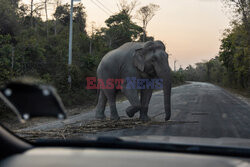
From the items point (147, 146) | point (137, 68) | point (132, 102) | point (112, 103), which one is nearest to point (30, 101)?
point (147, 146)

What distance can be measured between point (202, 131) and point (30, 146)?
4953 millimetres

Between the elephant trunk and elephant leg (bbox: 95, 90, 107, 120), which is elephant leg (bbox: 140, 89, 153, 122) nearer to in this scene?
the elephant trunk

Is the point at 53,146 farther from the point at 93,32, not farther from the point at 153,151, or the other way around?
the point at 93,32

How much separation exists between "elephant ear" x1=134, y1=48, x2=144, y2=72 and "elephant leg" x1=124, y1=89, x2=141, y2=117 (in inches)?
25.4

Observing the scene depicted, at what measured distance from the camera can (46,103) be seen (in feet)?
4.48

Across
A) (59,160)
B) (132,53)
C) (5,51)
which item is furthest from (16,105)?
(5,51)

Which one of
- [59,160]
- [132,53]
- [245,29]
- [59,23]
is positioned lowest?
[59,160]

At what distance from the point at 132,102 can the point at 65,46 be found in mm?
16621

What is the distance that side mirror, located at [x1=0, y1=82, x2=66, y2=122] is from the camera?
4.43 ft

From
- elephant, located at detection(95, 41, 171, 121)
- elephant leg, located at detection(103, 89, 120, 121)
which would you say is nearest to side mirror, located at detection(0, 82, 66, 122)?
elephant, located at detection(95, 41, 171, 121)

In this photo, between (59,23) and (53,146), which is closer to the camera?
(53,146)

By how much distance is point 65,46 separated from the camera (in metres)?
22.3

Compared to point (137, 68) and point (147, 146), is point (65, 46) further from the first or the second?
point (147, 146)

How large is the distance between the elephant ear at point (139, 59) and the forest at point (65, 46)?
2.05m
